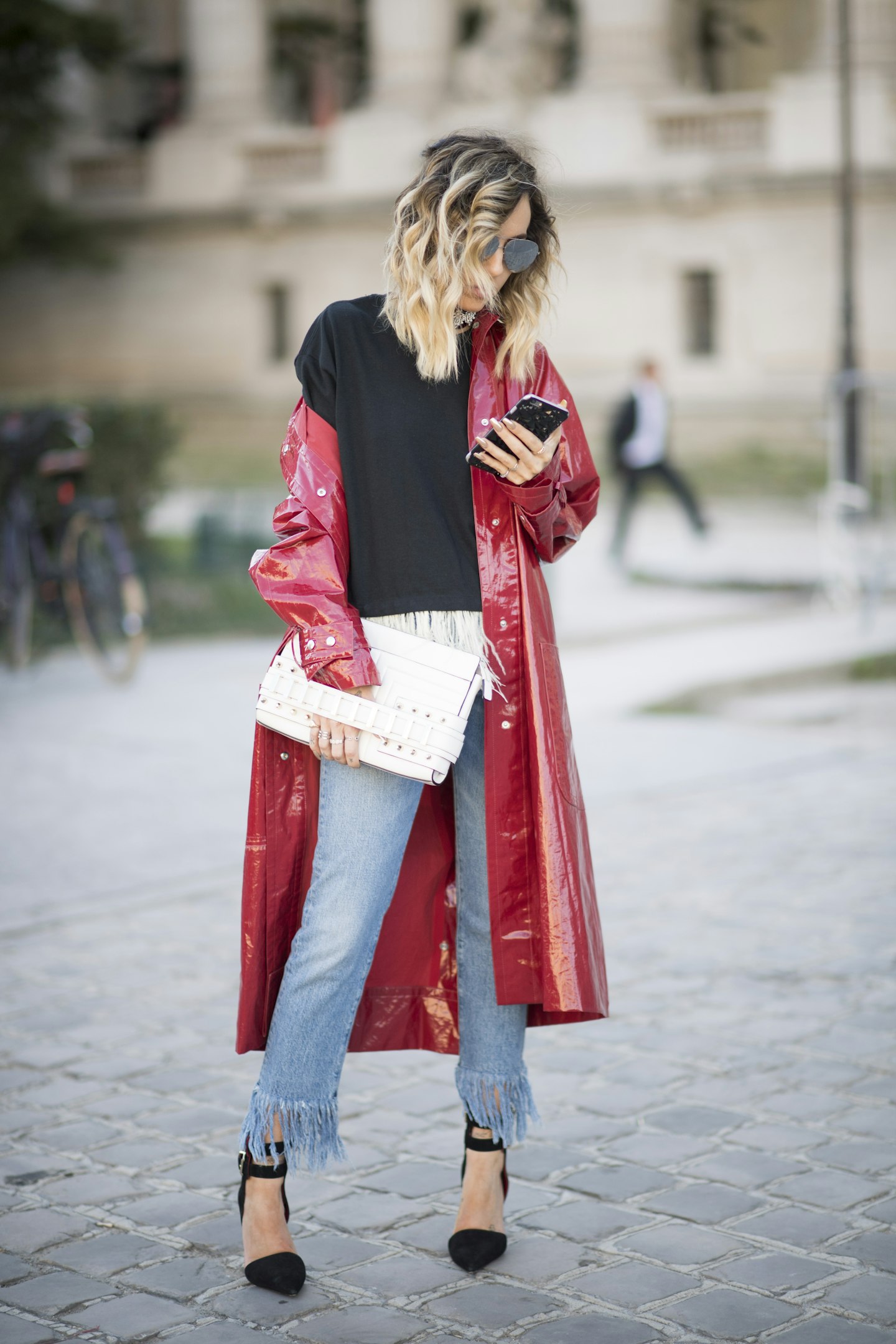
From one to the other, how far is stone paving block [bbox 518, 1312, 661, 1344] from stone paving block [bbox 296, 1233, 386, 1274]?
436 millimetres

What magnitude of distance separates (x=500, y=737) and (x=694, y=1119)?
1277 mm

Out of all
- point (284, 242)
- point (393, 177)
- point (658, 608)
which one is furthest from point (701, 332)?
point (658, 608)

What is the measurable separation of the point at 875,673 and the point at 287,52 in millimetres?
33971

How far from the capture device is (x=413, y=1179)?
11.8 ft

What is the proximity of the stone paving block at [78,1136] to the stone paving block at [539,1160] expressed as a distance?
0.90m

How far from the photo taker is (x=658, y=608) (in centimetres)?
1428

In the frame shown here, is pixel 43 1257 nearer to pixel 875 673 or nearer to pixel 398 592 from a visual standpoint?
pixel 398 592

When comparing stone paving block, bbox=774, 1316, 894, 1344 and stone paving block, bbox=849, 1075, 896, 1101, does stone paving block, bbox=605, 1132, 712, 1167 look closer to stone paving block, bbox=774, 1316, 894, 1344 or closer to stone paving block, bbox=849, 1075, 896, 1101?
stone paving block, bbox=849, 1075, 896, 1101

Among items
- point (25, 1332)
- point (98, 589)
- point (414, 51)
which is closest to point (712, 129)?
point (414, 51)

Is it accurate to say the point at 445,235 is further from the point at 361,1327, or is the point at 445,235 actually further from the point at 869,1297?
the point at 869,1297

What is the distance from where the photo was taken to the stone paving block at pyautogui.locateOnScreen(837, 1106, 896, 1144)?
3.78 meters

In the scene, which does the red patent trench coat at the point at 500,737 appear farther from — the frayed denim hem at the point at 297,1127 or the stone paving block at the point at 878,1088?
the stone paving block at the point at 878,1088

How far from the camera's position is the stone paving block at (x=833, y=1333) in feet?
9.32

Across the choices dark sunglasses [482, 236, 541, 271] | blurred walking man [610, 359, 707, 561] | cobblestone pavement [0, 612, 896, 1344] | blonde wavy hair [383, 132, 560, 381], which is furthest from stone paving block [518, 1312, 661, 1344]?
blurred walking man [610, 359, 707, 561]
